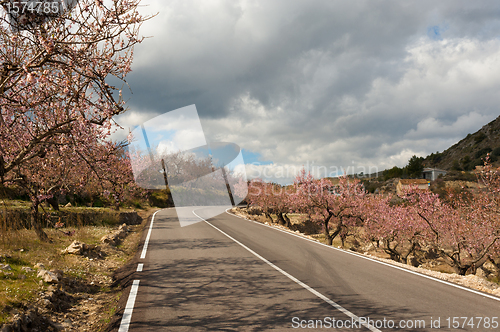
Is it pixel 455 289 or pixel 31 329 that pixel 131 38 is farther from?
pixel 455 289

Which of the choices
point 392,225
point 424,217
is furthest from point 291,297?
point 424,217

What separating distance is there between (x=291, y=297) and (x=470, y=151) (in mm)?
128107

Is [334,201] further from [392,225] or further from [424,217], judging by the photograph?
[424,217]

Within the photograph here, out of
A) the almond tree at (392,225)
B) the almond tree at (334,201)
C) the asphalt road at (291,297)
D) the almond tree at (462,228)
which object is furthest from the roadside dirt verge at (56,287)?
the almond tree at (462,228)

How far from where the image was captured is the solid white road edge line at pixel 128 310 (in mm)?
4757

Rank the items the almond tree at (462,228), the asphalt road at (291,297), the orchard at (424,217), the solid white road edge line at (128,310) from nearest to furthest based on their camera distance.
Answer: the solid white road edge line at (128,310) < the asphalt road at (291,297) < the almond tree at (462,228) < the orchard at (424,217)

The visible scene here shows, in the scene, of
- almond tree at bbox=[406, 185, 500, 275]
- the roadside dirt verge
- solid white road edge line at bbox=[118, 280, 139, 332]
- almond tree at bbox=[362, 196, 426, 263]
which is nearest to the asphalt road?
solid white road edge line at bbox=[118, 280, 139, 332]

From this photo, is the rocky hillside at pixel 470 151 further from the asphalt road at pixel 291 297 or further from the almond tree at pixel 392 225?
the asphalt road at pixel 291 297

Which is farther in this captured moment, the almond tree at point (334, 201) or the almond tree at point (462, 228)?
the almond tree at point (334, 201)

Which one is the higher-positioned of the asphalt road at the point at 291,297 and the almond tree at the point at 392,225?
the asphalt road at the point at 291,297

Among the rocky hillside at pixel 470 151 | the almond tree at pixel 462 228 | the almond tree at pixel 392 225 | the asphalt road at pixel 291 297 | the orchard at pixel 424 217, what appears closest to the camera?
the asphalt road at pixel 291 297

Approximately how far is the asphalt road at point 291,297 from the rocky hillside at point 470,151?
87732 millimetres

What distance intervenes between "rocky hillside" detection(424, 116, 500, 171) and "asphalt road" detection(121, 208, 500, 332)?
3454 inches

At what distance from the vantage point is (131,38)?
18.8 ft
